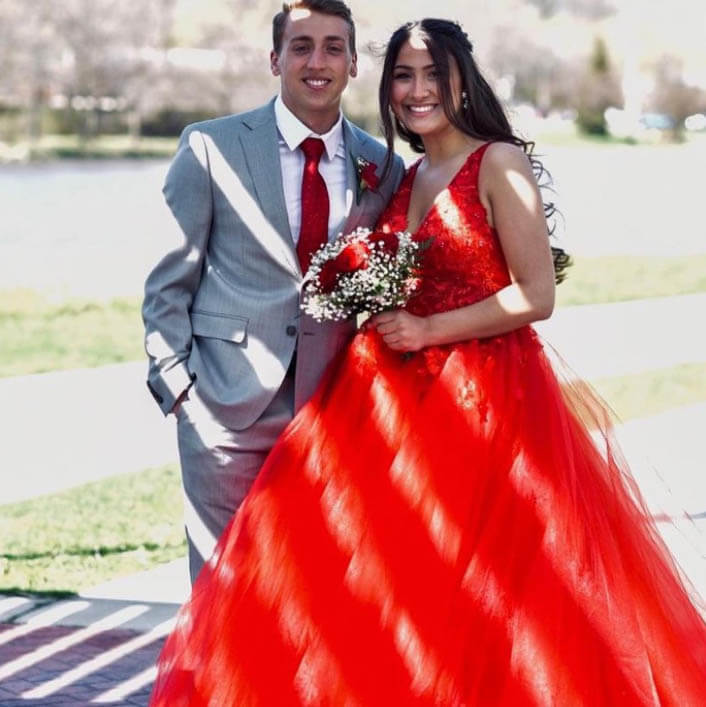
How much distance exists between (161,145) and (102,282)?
146 ft

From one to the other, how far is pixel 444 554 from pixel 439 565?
0.03 m

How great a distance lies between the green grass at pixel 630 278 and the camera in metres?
16.6

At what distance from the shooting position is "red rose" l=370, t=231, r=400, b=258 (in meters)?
4.03

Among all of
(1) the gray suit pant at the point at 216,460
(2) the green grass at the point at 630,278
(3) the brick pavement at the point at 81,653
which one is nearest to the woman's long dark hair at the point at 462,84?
(1) the gray suit pant at the point at 216,460

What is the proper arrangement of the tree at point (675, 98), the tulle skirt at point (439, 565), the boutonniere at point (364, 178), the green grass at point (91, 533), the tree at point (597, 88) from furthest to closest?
the tree at point (597, 88) < the tree at point (675, 98) < the green grass at point (91, 533) < the boutonniere at point (364, 178) < the tulle skirt at point (439, 565)

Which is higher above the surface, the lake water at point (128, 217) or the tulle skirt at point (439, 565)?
the tulle skirt at point (439, 565)

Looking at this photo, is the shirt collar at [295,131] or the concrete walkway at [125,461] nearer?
the shirt collar at [295,131]

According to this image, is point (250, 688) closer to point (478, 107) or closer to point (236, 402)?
point (236, 402)

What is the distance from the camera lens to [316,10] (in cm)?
424

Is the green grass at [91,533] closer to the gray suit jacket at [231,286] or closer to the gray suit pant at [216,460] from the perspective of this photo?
the gray suit pant at [216,460]

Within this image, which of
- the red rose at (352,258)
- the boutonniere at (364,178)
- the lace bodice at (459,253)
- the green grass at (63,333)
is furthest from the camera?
the green grass at (63,333)

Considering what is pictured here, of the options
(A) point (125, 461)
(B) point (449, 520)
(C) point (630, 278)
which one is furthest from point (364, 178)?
(C) point (630, 278)

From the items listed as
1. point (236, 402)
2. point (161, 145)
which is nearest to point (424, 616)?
point (236, 402)

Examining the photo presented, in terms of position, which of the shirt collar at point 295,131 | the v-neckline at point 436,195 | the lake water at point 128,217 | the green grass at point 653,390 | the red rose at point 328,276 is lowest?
the lake water at point 128,217
